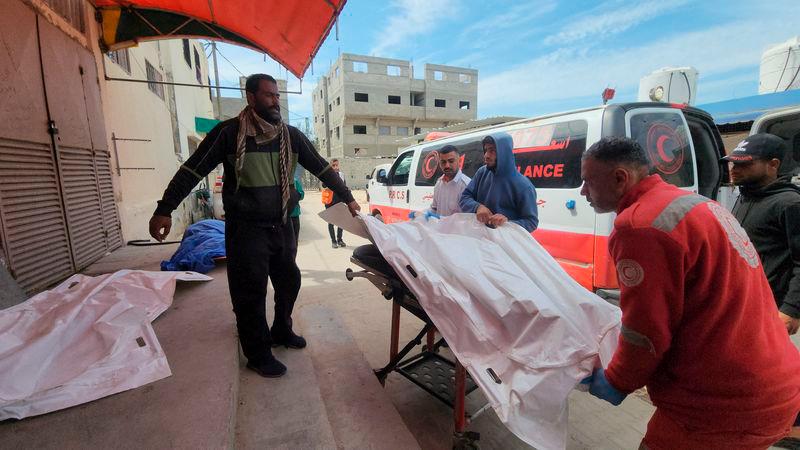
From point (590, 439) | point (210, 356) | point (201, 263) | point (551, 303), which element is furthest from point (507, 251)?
point (201, 263)

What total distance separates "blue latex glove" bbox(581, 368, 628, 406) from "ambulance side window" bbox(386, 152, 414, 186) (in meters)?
5.31

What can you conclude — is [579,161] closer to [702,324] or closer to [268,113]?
[702,324]

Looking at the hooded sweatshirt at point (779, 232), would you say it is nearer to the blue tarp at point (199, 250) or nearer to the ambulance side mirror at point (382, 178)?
the blue tarp at point (199, 250)

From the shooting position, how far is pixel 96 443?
1.49 meters

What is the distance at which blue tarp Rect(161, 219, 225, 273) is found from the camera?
160 inches

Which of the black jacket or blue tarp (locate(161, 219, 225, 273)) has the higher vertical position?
the black jacket

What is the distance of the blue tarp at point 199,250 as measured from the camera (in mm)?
4074

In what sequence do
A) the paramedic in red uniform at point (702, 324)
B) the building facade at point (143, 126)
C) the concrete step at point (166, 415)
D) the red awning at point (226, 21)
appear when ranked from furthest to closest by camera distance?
the building facade at point (143, 126)
the red awning at point (226, 21)
the concrete step at point (166, 415)
the paramedic in red uniform at point (702, 324)

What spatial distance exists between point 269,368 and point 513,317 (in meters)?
1.57

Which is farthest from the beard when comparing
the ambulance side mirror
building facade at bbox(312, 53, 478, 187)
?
building facade at bbox(312, 53, 478, 187)

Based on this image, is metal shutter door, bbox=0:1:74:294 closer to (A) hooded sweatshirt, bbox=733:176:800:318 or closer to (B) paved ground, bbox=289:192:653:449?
(B) paved ground, bbox=289:192:653:449

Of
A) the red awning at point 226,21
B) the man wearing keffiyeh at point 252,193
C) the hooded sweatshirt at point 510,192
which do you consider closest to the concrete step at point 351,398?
the man wearing keffiyeh at point 252,193

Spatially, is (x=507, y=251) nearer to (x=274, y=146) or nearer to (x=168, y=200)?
(x=274, y=146)

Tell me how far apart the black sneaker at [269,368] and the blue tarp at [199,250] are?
2307mm
